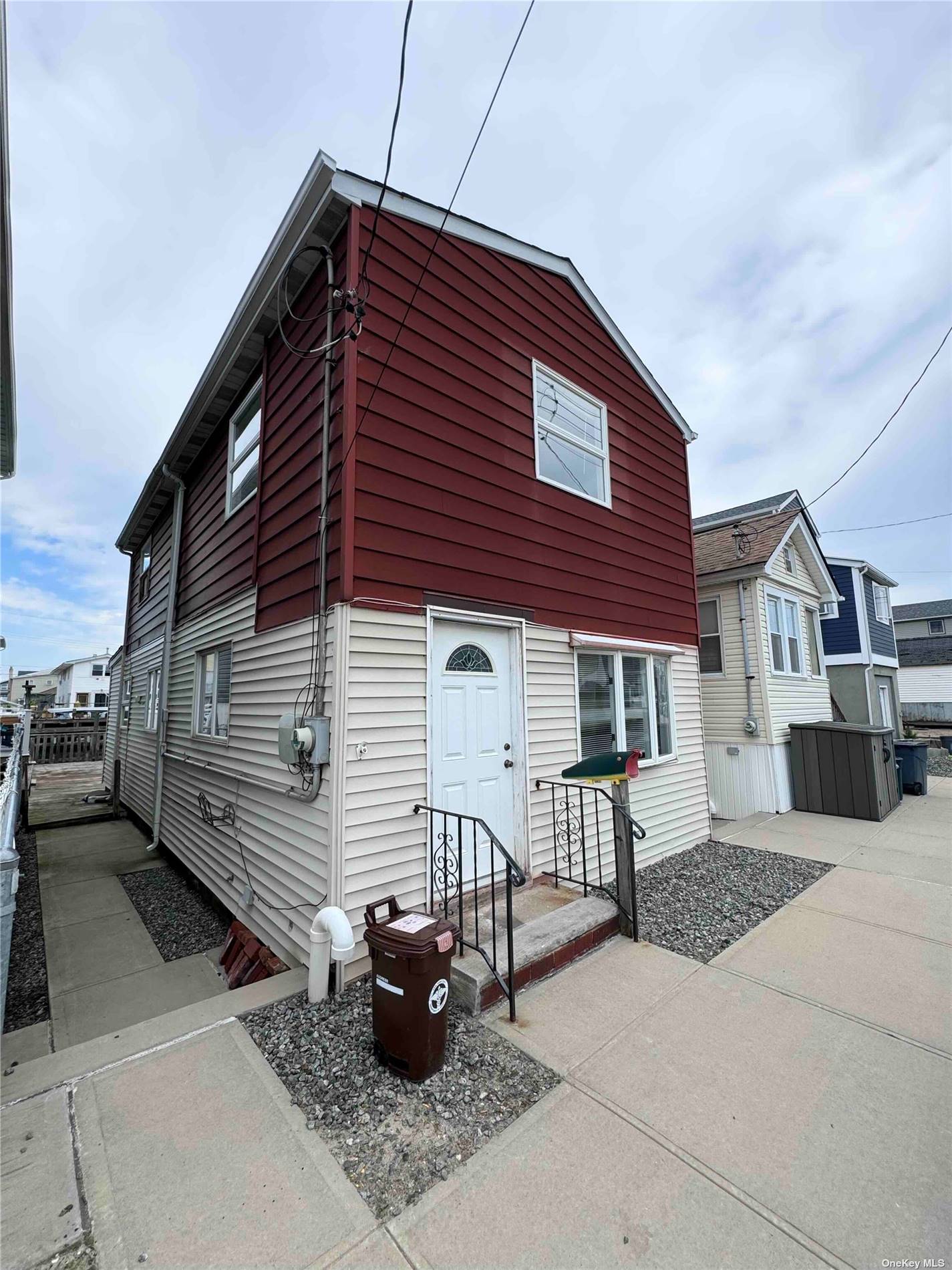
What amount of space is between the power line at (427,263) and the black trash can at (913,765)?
11.2m

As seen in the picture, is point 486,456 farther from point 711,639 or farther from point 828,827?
point 828,827

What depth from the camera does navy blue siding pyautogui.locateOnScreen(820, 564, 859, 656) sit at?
15609mm

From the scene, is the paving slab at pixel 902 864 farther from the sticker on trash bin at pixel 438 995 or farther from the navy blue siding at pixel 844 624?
the navy blue siding at pixel 844 624

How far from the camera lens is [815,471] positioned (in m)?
9.02

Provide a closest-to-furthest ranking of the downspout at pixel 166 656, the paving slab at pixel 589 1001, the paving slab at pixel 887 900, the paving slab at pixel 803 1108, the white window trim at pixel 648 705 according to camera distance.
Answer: the paving slab at pixel 803 1108 < the paving slab at pixel 589 1001 < the paving slab at pixel 887 900 < the white window trim at pixel 648 705 < the downspout at pixel 166 656

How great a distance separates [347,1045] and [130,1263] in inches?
48.0

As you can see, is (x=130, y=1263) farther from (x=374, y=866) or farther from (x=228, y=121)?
(x=228, y=121)

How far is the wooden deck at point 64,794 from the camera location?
9898 millimetres

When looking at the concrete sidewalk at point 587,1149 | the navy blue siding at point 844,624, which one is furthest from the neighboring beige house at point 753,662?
the navy blue siding at point 844,624

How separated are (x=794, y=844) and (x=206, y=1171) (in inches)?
283

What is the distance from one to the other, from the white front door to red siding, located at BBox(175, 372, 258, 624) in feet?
7.43

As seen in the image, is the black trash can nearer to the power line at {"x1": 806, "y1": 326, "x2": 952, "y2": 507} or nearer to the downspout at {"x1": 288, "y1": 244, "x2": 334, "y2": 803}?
the power line at {"x1": 806, "y1": 326, "x2": 952, "y2": 507}

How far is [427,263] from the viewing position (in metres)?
4.49

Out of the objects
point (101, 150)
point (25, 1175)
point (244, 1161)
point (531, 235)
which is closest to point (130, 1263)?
point (244, 1161)
